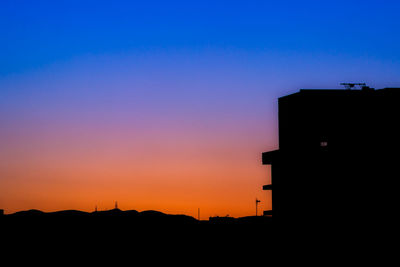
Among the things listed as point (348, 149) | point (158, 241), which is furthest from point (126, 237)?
point (348, 149)

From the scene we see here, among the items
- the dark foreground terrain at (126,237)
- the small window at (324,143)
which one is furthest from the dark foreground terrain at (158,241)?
the small window at (324,143)

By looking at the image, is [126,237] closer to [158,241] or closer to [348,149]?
[158,241]

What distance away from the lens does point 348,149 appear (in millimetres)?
43719

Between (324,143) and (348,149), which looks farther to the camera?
(324,143)

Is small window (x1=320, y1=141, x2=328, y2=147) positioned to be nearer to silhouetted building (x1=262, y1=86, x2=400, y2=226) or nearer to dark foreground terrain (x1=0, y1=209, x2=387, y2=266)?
silhouetted building (x1=262, y1=86, x2=400, y2=226)

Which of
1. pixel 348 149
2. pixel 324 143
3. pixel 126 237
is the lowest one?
pixel 126 237

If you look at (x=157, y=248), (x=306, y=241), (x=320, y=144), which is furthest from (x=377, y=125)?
(x=157, y=248)

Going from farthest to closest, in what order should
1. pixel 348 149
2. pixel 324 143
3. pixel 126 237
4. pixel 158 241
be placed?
pixel 158 241 < pixel 126 237 < pixel 324 143 < pixel 348 149

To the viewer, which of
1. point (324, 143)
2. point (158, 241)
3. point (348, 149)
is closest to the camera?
point (348, 149)

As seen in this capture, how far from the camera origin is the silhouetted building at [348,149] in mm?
43125

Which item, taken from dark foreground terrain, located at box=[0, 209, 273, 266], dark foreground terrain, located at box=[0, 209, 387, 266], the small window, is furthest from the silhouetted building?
dark foreground terrain, located at box=[0, 209, 273, 266]

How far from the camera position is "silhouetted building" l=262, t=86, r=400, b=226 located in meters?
43.1

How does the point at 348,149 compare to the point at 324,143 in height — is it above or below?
below

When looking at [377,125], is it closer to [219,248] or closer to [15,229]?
[219,248]
